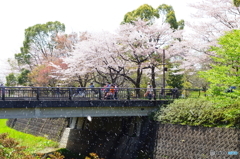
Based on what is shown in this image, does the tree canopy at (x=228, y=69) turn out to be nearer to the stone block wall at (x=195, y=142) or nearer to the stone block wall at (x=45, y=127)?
the stone block wall at (x=195, y=142)

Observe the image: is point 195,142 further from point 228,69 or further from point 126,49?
point 126,49

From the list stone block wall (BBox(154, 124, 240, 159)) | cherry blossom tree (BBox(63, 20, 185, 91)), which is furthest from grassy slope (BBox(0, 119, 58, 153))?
stone block wall (BBox(154, 124, 240, 159))

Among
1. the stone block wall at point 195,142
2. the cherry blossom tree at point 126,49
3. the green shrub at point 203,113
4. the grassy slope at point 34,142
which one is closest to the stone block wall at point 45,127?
the grassy slope at point 34,142

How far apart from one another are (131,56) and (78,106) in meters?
13.1

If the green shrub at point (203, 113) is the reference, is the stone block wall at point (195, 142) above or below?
below

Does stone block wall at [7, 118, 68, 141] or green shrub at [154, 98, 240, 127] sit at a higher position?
green shrub at [154, 98, 240, 127]

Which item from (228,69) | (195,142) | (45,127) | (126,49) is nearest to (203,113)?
(195,142)

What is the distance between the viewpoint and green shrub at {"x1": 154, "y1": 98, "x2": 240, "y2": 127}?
15.9m

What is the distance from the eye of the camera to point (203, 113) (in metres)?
17.1

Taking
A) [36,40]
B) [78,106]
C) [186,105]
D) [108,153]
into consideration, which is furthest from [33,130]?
[36,40]

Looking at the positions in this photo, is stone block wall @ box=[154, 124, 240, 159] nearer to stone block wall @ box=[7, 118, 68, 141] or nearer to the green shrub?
the green shrub

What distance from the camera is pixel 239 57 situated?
1578cm

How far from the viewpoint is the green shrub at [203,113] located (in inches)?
626

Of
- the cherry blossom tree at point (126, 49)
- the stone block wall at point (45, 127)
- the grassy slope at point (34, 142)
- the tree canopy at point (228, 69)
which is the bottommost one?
the grassy slope at point (34, 142)
